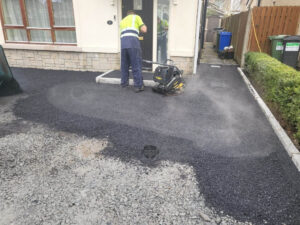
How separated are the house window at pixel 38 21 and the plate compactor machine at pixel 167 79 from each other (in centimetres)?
446

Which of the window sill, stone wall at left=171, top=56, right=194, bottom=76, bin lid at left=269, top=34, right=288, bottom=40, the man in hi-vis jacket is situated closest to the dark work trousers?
the man in hi-vis jacket

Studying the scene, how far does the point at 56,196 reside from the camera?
2.55 meters

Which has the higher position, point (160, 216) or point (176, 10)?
point (176, 10)

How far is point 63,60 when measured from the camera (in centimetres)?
874

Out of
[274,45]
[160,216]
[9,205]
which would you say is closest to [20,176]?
[9,205]

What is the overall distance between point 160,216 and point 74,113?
3291 millimetres

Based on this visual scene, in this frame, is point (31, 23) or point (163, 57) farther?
point (31, 23)

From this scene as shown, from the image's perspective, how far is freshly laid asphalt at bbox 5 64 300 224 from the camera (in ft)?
8.48

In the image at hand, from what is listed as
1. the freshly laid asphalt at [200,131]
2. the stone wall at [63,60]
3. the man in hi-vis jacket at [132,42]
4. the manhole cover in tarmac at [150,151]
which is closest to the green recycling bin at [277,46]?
the freshly laid asphalt at [200,131]

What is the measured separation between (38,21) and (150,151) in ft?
26.4

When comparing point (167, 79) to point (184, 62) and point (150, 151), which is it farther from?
point (150, 151)

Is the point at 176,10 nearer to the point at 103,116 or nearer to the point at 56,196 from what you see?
the point at 103,116

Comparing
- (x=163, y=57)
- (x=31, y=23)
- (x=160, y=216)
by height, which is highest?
(x=31, y=23)

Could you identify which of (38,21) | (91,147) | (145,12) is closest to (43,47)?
(38,21)
